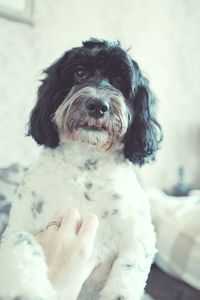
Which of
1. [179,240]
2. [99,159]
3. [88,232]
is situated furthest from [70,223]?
[179,240]

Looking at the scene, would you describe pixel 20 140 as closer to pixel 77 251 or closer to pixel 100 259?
pixel 100 259

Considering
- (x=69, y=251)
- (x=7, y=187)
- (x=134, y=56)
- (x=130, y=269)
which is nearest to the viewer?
(x=69, y=251)

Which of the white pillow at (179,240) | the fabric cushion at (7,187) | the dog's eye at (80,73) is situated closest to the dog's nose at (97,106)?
the dog's eye at (80,73)

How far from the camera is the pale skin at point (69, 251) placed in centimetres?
74

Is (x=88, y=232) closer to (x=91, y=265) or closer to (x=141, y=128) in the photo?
(x=91, y=265)

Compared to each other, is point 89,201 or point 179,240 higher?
point 89,201

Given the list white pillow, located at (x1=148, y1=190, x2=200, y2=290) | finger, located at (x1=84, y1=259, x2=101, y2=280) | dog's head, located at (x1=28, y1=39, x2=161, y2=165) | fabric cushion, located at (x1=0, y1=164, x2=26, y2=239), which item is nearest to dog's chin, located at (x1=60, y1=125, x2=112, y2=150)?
dog's head, located at (x1=28, y1=39, x2=161, y2=165)

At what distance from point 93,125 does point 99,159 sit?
0.10m

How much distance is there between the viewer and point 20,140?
1.90 m

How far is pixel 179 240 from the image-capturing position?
61.1 inches

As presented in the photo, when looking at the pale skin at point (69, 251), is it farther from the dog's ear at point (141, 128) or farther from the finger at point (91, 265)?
the dog's ear at point (141, 128)

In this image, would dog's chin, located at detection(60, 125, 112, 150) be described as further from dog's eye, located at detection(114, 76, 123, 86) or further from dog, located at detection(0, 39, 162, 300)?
dog's eye, located at detection(114, 76, 123, 86)

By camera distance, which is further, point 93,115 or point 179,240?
point 179,240

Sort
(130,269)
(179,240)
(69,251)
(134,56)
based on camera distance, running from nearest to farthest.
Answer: (69,251)
(130,269)
(179,240)
(134,56)
